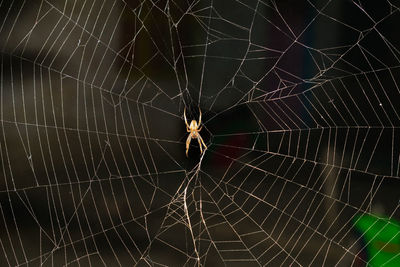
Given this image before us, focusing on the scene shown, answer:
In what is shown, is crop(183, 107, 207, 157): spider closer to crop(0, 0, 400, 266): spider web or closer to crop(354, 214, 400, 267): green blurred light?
crop(0, 0, 400, 266): spider web

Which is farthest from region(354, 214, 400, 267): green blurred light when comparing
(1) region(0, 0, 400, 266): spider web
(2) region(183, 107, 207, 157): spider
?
(2) region(183, 107, 207, 157): spider

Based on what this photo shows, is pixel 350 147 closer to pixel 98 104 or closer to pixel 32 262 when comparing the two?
pixel 98 104

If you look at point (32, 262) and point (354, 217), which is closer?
point (354, 217)

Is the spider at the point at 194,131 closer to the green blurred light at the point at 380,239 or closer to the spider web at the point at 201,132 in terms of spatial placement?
the spider web at the point at 201,132

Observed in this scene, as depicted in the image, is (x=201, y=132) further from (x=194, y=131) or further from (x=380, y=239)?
(x=380, y=239)

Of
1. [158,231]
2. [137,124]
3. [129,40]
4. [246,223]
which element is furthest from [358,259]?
[129,40]

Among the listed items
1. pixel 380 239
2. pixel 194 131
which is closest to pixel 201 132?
pixel 194 131

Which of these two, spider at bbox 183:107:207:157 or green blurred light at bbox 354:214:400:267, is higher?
spider at bbox 183:107:207:157

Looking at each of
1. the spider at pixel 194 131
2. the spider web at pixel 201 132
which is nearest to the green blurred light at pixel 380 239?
the spider web at pixel 201 132
